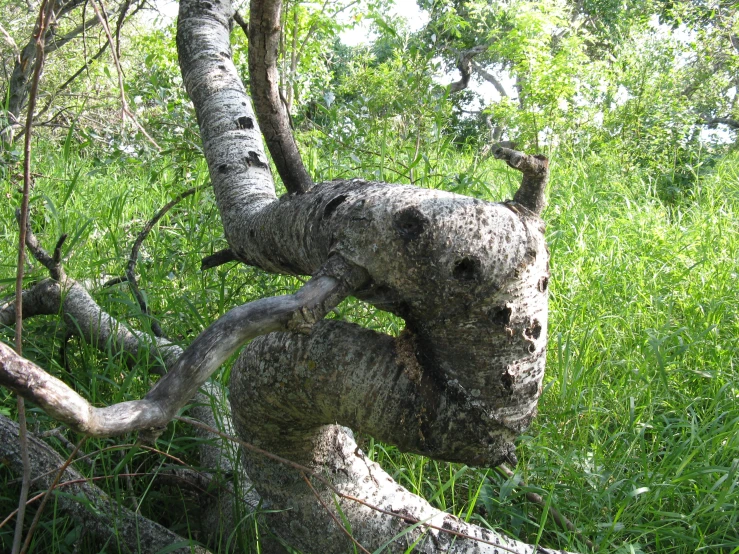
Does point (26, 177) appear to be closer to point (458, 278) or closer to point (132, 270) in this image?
point (458, 278)

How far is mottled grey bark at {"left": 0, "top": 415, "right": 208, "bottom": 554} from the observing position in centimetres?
173

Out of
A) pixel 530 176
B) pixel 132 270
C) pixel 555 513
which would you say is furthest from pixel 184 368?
pixel 132 270

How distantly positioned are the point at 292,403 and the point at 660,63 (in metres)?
7.10

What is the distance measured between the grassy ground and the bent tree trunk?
0.32m

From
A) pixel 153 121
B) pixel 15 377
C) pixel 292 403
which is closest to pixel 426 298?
pixel 292 403

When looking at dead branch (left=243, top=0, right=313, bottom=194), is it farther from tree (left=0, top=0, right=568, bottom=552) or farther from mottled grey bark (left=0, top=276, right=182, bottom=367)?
mottled grey bark (left=0, top=276, right=182, bottom=367)

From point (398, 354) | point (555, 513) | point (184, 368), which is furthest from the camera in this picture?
point (555, 513)

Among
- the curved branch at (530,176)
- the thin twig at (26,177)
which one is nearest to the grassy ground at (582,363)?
the thin twig at (26,177)

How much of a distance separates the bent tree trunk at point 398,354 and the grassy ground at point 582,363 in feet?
1.05

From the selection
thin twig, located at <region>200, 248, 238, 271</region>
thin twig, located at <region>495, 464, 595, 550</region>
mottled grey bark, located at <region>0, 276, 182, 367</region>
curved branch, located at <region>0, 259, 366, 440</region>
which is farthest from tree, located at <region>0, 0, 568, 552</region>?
mottled grey bark, located at <region>0, 276, 182, 367</region>

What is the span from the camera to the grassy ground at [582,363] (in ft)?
6.49

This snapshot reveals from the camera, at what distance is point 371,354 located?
4.41ft

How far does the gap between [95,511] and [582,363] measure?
1879mm

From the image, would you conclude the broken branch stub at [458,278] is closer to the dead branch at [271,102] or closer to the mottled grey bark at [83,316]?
the dead branch at [271,102]
